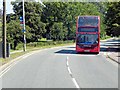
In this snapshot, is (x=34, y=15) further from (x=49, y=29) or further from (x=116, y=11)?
(x=116, y=11)

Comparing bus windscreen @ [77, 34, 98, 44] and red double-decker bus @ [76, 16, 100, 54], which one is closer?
red double-decker bus @ [76, 16, 100, 54]

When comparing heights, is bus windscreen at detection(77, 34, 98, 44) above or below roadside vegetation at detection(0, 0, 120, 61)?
below

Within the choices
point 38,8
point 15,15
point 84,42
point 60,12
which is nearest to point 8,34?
point 84,42

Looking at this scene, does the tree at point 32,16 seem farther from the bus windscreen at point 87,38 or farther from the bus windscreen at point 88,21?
Result: the bus windscreen at point 88,21

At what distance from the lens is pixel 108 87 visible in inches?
555

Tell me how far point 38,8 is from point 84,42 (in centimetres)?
4424

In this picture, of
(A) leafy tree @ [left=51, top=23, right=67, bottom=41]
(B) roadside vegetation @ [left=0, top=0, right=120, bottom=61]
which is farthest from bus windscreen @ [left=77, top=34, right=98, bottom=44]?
(A) leafy tree @ [left=51, top=23, right=67, bottom=41]

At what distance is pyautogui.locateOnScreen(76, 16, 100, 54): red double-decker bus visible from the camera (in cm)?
3931

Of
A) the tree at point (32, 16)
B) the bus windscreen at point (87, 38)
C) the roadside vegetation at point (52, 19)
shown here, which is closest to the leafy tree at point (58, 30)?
the roadside vegetation at point (52, 19)

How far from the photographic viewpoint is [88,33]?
131 ft

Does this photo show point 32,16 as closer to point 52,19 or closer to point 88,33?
point 52,19

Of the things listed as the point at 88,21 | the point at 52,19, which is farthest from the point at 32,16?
the point at 88,21

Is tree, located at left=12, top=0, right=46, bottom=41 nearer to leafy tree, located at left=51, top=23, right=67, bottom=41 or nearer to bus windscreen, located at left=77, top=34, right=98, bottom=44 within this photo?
leafy tree, located at left=51, top=23, right=67, bottom=41

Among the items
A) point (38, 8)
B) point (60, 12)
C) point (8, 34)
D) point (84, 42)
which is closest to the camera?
point (84, 42)
